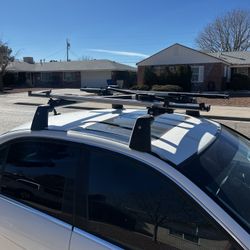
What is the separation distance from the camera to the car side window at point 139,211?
1.73 metres

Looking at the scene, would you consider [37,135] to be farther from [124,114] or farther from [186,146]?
[186,146]

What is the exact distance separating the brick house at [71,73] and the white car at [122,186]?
44.9 m

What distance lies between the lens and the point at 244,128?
12.8 metres

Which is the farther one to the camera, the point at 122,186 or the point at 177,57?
the point at 177,57

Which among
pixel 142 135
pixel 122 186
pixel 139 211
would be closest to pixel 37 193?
pixel 122 186

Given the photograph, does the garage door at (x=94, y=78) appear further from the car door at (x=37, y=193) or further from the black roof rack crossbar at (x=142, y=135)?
the black roof rack crossbar at (x=142, y=135)

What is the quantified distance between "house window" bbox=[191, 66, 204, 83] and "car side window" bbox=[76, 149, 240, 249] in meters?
35.0

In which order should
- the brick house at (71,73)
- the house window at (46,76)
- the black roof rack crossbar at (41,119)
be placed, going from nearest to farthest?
the black roof rack crossbar at (41,119)
the brick house at (71,73)
the house window at (46,76)

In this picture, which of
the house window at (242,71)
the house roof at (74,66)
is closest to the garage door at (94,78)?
the house roof at (74,66)

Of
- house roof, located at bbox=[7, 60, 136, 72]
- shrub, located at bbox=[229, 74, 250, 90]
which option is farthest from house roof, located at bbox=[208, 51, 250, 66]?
house roof, located at bbox=[7, 60, 136, 72]

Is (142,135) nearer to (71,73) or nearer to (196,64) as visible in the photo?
(196,64)

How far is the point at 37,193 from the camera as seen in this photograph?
7.62 ft

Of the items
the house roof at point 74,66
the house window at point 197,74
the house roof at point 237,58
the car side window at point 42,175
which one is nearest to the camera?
the car side window at point 42,175

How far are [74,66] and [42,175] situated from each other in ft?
169
